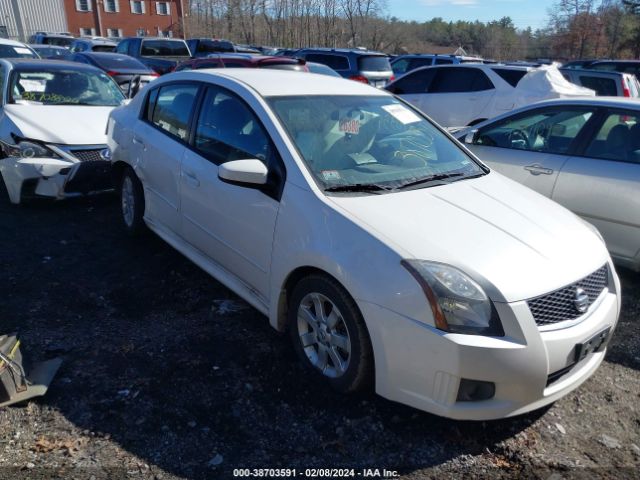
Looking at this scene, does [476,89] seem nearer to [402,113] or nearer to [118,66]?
[402,113]

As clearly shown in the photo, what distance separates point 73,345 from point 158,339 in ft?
1.76

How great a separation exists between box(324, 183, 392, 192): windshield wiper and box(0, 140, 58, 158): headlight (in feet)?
13.5

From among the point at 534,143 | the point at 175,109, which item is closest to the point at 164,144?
the point at 175,109

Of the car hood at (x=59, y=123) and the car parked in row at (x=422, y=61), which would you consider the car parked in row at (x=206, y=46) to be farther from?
the car hood at (x=59, y=123)

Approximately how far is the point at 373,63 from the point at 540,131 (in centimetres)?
1076

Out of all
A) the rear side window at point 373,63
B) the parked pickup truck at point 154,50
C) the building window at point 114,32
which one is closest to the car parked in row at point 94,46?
the parked pickup truck at point 154,50

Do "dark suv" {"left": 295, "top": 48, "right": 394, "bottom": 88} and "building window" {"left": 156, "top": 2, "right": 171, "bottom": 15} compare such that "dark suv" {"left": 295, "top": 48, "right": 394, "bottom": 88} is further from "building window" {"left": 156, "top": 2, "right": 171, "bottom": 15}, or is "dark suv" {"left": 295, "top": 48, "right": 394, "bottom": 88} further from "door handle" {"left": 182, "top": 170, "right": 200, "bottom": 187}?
"building window" {"left": 156, "top": 2, "right": 171, "bottom": 15}

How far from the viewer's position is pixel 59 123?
20.2 feet

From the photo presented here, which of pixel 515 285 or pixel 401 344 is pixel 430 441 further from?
pixel 515 285

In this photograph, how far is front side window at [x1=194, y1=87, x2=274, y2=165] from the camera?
3.45m

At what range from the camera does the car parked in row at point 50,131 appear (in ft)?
18.6

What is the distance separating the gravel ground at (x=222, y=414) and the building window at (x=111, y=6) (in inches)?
2311

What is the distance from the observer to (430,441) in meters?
2.72

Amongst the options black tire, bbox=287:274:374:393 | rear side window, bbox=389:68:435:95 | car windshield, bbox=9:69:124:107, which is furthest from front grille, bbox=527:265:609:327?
rear side window, bbox=389:68:435:95
